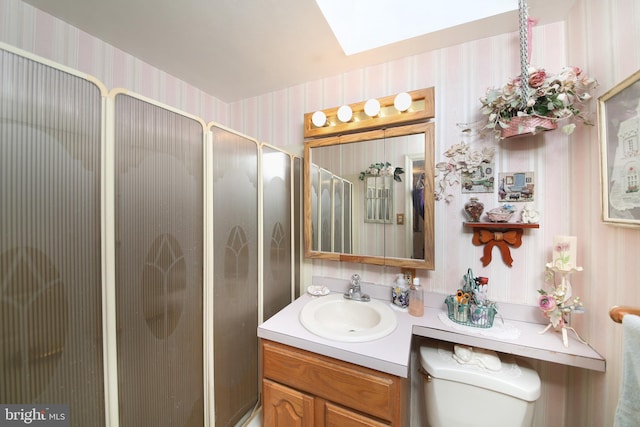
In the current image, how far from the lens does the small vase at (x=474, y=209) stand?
1.18m

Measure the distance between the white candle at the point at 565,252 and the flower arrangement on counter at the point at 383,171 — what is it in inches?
29.7

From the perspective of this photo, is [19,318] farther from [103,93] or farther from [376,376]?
[376,376]

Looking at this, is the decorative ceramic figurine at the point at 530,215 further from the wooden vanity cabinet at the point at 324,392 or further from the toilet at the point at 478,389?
the wooden vanity cabinet at the point at 324,392

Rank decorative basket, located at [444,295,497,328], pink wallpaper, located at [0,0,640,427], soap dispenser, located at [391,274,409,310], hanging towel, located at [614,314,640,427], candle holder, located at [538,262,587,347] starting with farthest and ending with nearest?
soap dispenser, located at [391,274,409,310] → decorative basket, located at [444,295,497,328] → candle holder, located at [538,262,587,347] → pink wallpaper, located at [0,0,640,427] → hanging towel, located at [614,314,640,427]

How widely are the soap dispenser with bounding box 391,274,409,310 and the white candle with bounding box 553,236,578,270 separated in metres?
0.66

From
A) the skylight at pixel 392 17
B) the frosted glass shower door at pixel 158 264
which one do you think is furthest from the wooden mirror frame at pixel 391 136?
the frosted glass shower door at pixel 158 264

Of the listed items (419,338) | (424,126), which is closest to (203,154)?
(424,126)

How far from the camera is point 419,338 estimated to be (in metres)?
1.31

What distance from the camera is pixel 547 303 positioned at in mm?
996

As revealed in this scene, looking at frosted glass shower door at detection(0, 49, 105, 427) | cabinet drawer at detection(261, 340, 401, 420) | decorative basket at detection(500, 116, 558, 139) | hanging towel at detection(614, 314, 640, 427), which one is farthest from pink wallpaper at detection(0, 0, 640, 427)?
frosted glass shower door at detection(0, 49, 105, 427)

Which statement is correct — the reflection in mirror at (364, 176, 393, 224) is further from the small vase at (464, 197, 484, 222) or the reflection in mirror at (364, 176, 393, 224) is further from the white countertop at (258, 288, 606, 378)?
the white countertop at (258, 288, 606, 378)

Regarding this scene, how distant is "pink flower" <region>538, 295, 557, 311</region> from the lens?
3.23 feet

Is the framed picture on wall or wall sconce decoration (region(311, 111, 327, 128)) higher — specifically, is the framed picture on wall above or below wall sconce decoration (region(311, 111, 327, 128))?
below

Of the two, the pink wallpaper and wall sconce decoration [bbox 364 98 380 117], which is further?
wall sconce decoration [bbox 364 98 380 117]
